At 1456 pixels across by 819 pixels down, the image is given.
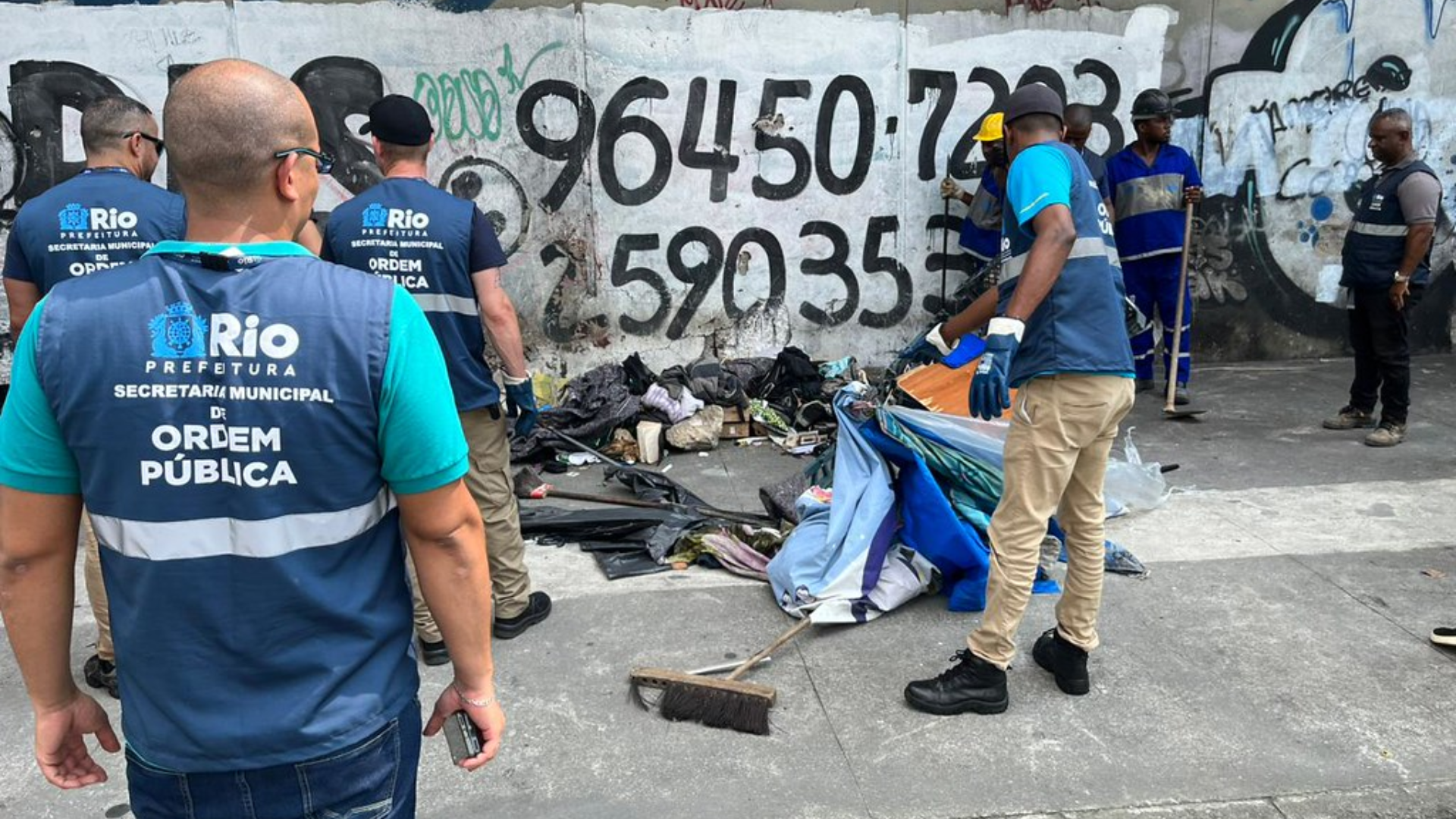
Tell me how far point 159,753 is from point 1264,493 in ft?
18.0

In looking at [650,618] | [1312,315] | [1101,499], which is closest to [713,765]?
[650,618]

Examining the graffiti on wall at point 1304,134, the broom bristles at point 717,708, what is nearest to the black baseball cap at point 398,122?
the broom bristles at point 717,708

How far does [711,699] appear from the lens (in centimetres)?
338

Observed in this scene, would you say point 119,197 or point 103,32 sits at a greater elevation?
point 103,32

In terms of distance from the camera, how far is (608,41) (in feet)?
23.9

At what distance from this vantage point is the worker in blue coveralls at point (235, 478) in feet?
4.95

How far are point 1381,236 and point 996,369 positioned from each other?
4584mm

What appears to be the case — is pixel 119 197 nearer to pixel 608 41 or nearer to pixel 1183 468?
pixel 608 41

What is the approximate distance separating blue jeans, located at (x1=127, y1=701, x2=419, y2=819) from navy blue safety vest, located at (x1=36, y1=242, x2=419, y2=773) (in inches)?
1.2

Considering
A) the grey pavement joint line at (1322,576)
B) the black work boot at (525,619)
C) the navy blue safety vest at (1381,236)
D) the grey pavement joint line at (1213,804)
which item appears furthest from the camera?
the navy blue safety vest at (1381,236)

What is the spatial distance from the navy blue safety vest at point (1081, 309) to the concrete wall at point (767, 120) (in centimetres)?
456

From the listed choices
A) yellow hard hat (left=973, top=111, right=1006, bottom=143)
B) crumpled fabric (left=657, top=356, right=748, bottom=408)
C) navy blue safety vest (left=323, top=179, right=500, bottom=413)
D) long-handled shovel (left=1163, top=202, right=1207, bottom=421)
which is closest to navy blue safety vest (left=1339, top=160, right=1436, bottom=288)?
long-handled shovel (left=1163, top=202, right=1207, bottom=421)

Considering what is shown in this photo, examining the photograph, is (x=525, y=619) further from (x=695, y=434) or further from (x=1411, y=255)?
(x=1411, y=255)

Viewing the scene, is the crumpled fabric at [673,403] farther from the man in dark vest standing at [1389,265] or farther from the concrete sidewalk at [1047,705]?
the man in dark vest standing at [1389,265]
